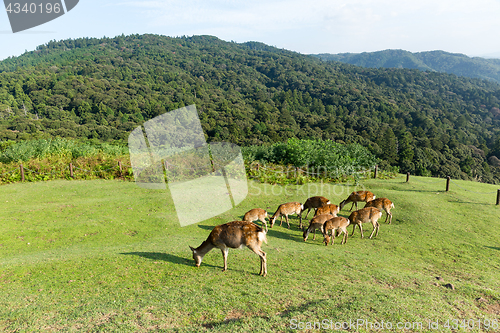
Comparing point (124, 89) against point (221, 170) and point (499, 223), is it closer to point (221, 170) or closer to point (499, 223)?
point (221, 170)

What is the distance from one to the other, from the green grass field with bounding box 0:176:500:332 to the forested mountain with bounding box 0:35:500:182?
2728 cm

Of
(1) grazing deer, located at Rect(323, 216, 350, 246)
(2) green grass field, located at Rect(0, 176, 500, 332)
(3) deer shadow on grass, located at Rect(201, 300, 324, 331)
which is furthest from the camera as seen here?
(1) grazing deer, located at Rect(323, 216, 350, 246)

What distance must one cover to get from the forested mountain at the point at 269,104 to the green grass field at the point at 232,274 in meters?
27.3

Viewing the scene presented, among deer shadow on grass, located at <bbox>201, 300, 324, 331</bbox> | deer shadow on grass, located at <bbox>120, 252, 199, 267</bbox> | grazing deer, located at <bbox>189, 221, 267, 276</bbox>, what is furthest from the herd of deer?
deer shadow on grass, located at <bbox>201, 300, 324, 331</bbox>

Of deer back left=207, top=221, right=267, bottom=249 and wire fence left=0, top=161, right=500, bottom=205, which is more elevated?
deer back left=207, top=221, right=267, bottom=249

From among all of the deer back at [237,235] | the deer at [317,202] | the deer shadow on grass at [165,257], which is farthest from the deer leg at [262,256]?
the deer at [317,202]

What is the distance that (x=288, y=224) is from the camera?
457 inches

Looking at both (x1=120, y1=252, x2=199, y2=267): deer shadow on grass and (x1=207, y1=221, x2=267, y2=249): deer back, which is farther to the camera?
(x1=120, y1=252, x2=199, y2=267): deer shadow on grass

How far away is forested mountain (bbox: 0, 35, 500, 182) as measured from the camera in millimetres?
61750

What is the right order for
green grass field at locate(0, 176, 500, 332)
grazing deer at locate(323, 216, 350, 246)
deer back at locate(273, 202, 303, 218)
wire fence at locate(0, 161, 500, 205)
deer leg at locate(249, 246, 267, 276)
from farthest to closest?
wire fence at locate(0, 161, 500, 205) → deer back at locate(273, 202, 303, 218) → grazing deer at locate(323, 216, 350, 246) → deer leg at locate(249, 246, 267, 276) → green grass field at locate(0, 176, 500, 332)

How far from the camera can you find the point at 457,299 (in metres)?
6.05

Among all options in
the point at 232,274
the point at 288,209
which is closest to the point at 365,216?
the point at 288,209

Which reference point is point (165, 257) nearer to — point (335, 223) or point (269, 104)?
point (335, 223)

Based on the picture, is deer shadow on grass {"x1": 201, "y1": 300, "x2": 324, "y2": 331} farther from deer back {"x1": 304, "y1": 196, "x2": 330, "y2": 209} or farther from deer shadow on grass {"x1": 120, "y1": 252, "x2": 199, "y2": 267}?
deer back {"x1": 304, "y1": 196, "x2": 330, "y2": 209}
